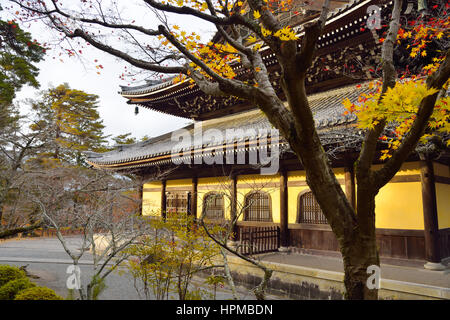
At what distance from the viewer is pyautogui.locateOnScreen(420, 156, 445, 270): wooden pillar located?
6.54 metres

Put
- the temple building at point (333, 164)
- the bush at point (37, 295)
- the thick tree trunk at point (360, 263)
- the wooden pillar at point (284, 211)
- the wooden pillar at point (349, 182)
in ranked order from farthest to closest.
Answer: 1. the wooden pillar at point (284, 211)
2. the wooden pillar at point (349, 182)
3. the temple building at point (333, 164)
4. the bush at point (37, 295)
5. the thick tree trunk at point (360, 263)

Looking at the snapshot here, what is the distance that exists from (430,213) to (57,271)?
11708 mm

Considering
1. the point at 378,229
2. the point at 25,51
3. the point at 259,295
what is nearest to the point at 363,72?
the point at 378,229

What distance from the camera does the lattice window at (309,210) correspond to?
8.51 meters

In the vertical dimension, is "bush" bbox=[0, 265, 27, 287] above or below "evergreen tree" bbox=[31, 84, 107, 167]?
below

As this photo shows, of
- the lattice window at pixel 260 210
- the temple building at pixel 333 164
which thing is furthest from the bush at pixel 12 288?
the lattice window at pixel 260 210

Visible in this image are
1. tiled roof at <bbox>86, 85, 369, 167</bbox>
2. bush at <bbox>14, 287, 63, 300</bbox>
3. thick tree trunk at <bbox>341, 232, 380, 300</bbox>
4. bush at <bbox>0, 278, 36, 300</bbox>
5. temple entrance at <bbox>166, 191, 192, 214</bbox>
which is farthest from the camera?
temple entrance at <bbox>166, 191, 192, 214</bbox>

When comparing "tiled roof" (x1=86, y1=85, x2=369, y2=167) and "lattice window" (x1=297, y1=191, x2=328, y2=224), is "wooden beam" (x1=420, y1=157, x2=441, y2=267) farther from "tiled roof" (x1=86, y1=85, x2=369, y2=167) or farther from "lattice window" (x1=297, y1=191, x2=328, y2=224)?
"lattice window" (x1=297, y1=191, x2=328, y2=224)

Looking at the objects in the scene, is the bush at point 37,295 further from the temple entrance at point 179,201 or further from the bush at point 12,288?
the temple entrance at point 179,201

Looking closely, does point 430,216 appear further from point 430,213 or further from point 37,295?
point 37,295

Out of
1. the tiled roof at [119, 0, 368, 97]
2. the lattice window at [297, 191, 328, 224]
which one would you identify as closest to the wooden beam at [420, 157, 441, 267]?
the lattice window at [297, 191, 328, 224]

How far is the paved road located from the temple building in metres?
2.27

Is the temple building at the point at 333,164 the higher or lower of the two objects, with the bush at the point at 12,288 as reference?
higher

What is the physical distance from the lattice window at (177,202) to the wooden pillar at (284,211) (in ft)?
14.8
